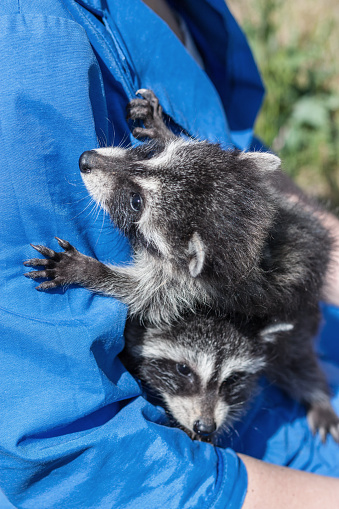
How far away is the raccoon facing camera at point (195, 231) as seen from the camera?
236 centimetres

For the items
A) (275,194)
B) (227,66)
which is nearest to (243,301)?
(275,194)

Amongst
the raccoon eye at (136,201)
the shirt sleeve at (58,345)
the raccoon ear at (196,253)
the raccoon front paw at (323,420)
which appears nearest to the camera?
the shirt sleeve at (58,345)

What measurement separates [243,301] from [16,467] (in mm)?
1302

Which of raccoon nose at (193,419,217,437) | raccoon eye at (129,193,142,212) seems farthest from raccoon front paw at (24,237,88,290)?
raccoon nose at (193,419,217,437)

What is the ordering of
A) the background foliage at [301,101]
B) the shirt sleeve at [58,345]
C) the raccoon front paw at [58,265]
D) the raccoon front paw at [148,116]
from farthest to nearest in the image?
the background foliage at [301,101]
the raccoon front paw at [148,116]
the raccoon front paw at [58,265]
the shirt sleeve at [58,345]

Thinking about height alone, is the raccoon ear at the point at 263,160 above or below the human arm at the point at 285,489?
above

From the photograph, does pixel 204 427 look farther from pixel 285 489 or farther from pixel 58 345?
pixel 58 345

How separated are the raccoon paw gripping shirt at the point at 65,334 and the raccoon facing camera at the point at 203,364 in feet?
1.34

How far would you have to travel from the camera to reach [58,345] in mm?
1817

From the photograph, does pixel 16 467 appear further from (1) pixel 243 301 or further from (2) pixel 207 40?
(2) pixel 207 40

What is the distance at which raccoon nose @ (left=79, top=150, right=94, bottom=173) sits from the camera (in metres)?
2.07

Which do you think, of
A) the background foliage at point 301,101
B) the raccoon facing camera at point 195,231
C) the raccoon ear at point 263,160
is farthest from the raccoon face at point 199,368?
the background foliage at point 301,101

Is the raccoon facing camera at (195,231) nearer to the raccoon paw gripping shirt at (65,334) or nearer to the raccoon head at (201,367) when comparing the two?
the raccoon head at (201,367)

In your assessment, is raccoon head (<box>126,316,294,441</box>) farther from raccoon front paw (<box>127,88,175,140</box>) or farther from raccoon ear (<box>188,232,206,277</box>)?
raccoon front paw (<box>127,88,175,140</box>)
